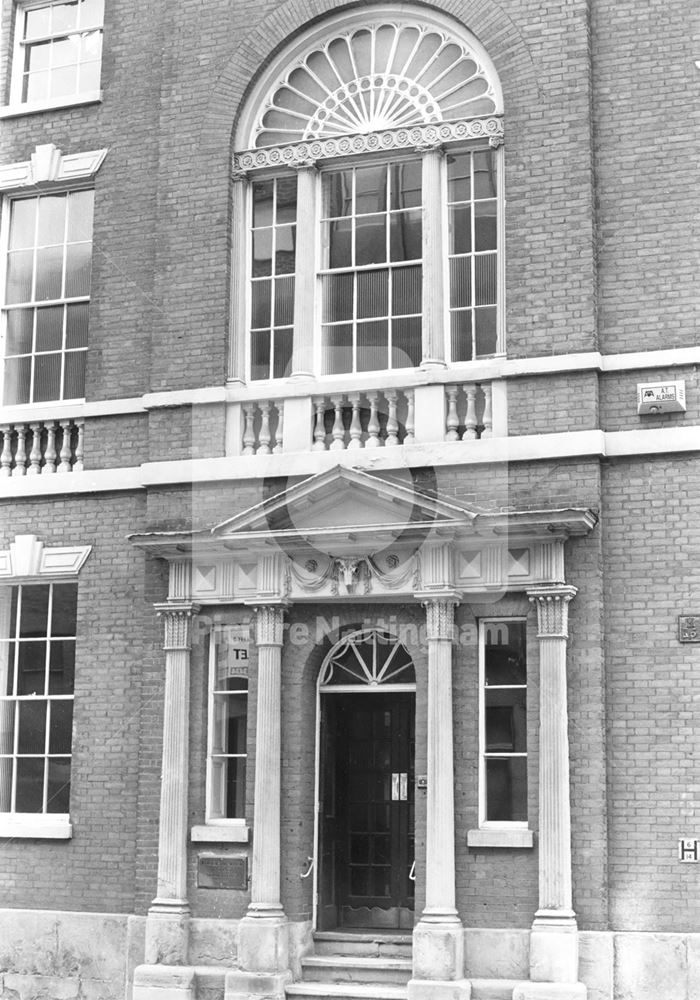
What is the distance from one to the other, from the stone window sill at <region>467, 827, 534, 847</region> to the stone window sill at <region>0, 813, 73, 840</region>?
3.95 meters

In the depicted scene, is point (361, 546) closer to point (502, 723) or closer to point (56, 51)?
point (502, 723)

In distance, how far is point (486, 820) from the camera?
465 inches

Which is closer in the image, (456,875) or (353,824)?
(456,875)

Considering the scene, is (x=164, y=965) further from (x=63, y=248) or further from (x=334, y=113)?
(x=334, y=113)

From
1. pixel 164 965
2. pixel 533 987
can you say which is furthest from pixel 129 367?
pixel 533 987

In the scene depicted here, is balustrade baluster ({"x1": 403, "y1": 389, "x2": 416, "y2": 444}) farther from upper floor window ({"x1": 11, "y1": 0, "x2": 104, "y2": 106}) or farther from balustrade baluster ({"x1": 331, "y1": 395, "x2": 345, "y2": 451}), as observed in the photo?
upper floor window ({"x1": 11, "y1": 0, "x2": 104, "y2": 106})

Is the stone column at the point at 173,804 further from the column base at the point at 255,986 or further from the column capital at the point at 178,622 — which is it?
the column base at the point at 255,986

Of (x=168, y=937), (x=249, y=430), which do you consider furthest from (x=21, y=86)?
(x=168, y=937)

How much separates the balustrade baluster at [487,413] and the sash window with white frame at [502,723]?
5.51 ft

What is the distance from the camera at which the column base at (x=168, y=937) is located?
1214 centimetres

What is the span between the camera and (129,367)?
45.2 feet

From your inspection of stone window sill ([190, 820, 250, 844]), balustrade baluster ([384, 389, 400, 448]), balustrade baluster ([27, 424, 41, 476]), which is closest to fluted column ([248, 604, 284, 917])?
stone window sill ([190, 820, 250, 844])

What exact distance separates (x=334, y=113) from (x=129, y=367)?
10.5 ft

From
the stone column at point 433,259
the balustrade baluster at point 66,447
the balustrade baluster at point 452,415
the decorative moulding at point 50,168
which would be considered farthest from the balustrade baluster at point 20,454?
the balustrade baluster at point 452,415
